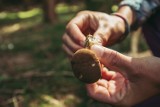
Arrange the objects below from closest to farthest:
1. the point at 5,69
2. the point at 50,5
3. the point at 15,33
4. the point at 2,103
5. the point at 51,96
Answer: the point at 2,103, the point at 51,96, the point at 5,69, the point at 15,33, the point at 50,5

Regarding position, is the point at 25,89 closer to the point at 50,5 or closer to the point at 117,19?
the point at 117,19

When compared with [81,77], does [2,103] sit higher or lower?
lower

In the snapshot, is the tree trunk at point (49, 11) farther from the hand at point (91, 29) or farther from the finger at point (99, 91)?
the finger at point (99, 91)

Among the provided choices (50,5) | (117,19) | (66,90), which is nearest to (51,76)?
(66,90)

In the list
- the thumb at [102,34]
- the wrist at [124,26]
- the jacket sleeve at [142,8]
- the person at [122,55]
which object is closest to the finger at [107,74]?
the person at [122,55]

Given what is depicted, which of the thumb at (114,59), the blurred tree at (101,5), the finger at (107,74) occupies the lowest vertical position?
the blurred tree at (101,5)

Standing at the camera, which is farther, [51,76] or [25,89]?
[51,76]

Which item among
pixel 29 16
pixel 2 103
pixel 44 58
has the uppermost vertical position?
pixel 2 103
